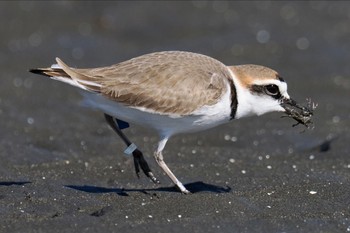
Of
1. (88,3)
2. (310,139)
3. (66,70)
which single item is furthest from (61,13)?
(66,70)

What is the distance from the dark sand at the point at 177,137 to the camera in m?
6.63

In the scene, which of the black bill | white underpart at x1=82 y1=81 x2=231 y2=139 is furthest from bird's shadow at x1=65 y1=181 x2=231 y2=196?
the black bill

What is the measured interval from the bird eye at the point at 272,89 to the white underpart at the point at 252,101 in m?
0.04

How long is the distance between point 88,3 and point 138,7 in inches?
32.8

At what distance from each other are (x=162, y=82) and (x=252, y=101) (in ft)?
2.77

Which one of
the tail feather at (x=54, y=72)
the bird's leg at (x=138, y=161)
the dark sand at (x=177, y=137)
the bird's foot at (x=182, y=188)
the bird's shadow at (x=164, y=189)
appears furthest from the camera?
the bird's leg at (x=138, y=161)

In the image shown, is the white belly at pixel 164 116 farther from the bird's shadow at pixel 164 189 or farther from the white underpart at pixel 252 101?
the bird's shadow at pixel 164 189

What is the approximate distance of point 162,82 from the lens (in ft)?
23.5

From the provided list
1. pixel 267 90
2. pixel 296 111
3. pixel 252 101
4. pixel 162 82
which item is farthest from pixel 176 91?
pixel 296 111

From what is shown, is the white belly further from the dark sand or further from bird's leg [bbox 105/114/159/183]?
the dark sand

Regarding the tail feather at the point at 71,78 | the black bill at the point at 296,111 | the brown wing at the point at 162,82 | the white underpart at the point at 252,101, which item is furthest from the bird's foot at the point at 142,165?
the black bill at the point at 296,111

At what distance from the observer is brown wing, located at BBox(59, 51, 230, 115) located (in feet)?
23.1

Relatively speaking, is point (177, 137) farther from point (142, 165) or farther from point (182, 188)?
point (182, 188)

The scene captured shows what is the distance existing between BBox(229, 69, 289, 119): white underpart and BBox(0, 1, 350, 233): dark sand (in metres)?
0.75
